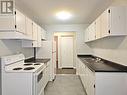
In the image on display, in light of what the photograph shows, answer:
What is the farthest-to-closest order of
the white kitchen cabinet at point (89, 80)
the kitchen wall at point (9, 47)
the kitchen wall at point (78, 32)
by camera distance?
the kitchen wall at point (78, 32) < the kitchen wall at point (9, 47) < the white kitchen cabinet at point (89, 80)

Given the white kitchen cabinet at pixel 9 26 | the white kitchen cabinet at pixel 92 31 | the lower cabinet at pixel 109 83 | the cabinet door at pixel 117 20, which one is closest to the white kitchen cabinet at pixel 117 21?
the cabinet door at pixel 117 20

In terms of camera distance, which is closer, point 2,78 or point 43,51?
point 2,78

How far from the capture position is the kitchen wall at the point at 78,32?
263 inches

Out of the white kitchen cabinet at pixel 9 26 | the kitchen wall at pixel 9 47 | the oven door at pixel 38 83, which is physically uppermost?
the white kitchen cabinet at pixel 9 26

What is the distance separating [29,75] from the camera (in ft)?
8.64

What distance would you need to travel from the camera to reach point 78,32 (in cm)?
675

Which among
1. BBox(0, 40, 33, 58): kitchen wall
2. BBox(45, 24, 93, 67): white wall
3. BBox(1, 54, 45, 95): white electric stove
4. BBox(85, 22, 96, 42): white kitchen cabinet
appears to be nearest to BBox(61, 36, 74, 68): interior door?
BBox(45, 24, 93, 67): white wall

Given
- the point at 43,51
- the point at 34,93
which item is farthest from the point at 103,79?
the point at 43,51

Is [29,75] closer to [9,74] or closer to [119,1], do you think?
[9,74]

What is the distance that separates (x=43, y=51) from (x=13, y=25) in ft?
10.3

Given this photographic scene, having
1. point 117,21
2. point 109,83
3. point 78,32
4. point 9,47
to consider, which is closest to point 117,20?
point 117,21

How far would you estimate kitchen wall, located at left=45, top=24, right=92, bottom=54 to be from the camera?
6680 mm

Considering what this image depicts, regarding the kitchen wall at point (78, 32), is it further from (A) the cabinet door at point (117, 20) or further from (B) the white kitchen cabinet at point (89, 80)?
(A) the cabinet door at point (117, 20)

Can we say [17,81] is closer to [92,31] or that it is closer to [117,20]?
[117,20]
